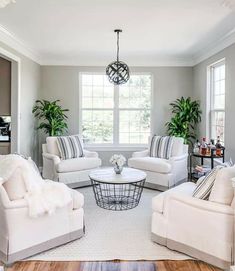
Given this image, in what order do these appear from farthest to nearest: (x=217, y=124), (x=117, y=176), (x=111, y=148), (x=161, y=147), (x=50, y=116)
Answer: (x=111, y=148) < (x=50, y=116) < (x=217, y=124) < (x=161, y=147) < (x=117, y=176)

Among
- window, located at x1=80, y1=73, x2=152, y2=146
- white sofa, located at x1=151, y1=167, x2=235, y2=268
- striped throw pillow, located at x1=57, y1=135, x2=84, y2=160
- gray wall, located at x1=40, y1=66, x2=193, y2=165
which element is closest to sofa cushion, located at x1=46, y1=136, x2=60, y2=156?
striped throw pillow, located at x1=57, y1=135, x2=84, y2=160

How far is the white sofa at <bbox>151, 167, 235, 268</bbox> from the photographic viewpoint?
2.61 m

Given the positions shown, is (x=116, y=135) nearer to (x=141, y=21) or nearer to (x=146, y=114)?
(x=146, y=114)

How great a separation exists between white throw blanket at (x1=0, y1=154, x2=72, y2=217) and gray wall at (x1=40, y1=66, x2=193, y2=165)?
167 inches

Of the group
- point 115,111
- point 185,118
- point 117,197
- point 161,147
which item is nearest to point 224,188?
point 117,197

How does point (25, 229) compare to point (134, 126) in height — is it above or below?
below

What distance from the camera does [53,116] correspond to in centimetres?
663

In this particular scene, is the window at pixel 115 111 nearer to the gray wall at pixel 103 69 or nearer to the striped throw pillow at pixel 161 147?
the gray wall at pixel 103 69

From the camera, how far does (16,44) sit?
5.38 m

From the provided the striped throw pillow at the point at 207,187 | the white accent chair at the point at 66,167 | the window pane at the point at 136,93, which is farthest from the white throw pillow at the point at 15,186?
the window pane at the point at 136,93

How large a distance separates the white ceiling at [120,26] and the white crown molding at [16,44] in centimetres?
4

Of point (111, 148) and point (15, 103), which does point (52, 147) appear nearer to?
point (15, 103)

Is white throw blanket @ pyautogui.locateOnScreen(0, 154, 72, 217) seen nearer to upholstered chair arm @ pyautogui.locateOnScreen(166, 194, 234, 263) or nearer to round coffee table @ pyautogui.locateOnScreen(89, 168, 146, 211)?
upholstered chair arm @ pyautogui.locateOnScreen(166, 194, 234, 263)

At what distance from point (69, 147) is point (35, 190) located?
2897 mm
